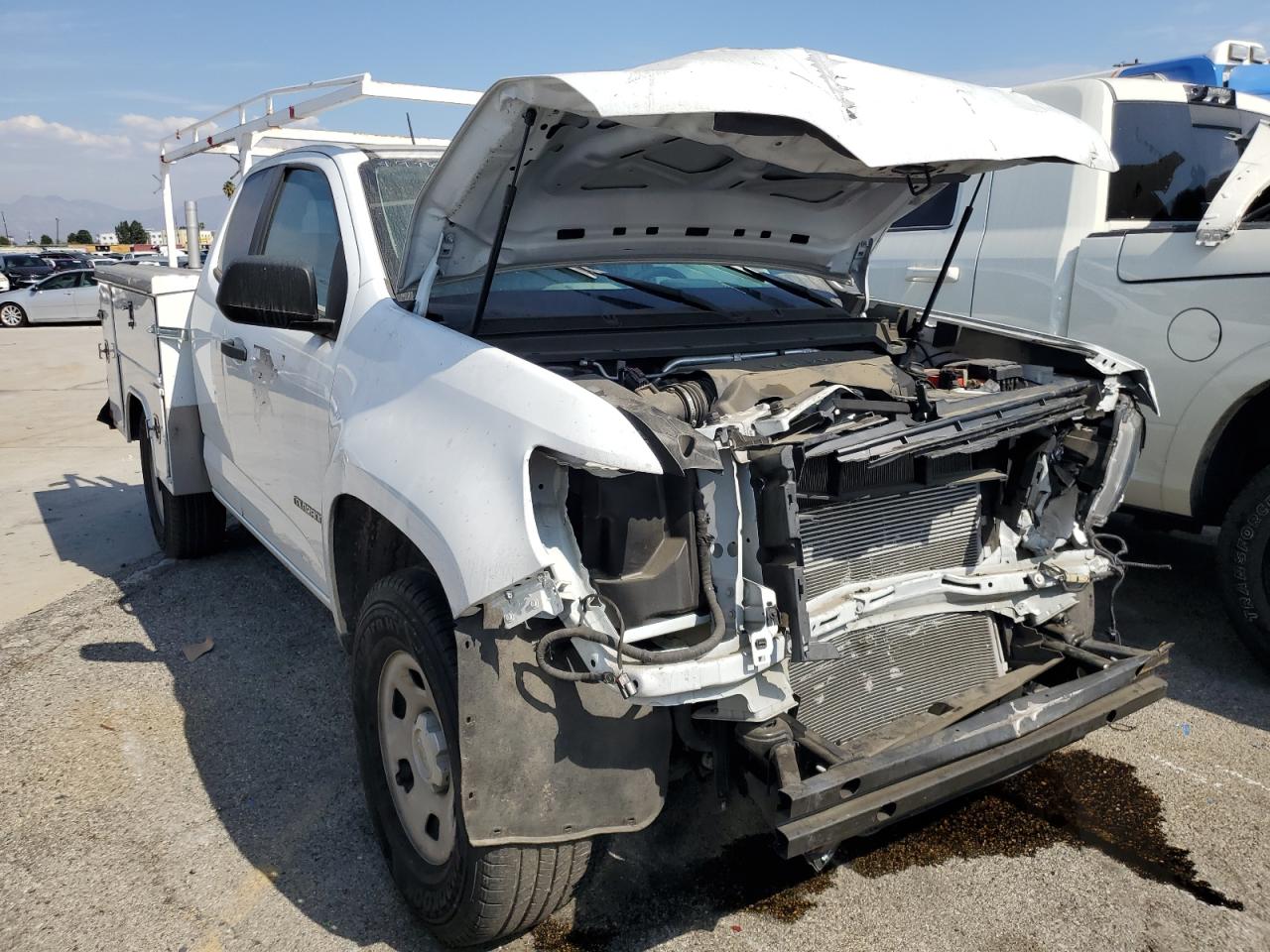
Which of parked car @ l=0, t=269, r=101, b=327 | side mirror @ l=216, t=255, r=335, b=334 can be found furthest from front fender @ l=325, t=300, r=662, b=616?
parked car @ l=0, t=269, r=101, b=327

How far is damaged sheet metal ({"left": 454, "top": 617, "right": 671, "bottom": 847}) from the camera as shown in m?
2.28

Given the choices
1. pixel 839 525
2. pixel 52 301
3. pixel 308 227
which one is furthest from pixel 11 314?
pixel 839 525

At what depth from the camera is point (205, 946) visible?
2.76 metres

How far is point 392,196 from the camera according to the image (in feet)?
11.4

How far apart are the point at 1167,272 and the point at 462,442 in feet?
10.8

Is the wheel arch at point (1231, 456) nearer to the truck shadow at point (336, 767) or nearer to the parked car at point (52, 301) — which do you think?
the truck shadow at point (336, 767)

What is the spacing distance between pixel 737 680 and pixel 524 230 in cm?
156

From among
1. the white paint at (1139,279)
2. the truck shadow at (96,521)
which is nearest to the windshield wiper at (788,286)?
the white paint at (1139,279)

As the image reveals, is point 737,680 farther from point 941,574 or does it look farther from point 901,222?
point 901,222

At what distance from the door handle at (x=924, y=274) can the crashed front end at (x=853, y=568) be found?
1.82 metres

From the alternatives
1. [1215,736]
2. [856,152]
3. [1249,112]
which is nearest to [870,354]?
[856,152]

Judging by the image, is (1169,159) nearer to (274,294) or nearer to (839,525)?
(839,525)

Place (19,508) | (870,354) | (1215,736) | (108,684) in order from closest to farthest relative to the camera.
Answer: (870,354)
(1215,736)
(108,684)
(19,508)

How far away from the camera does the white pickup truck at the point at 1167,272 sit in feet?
13.3
